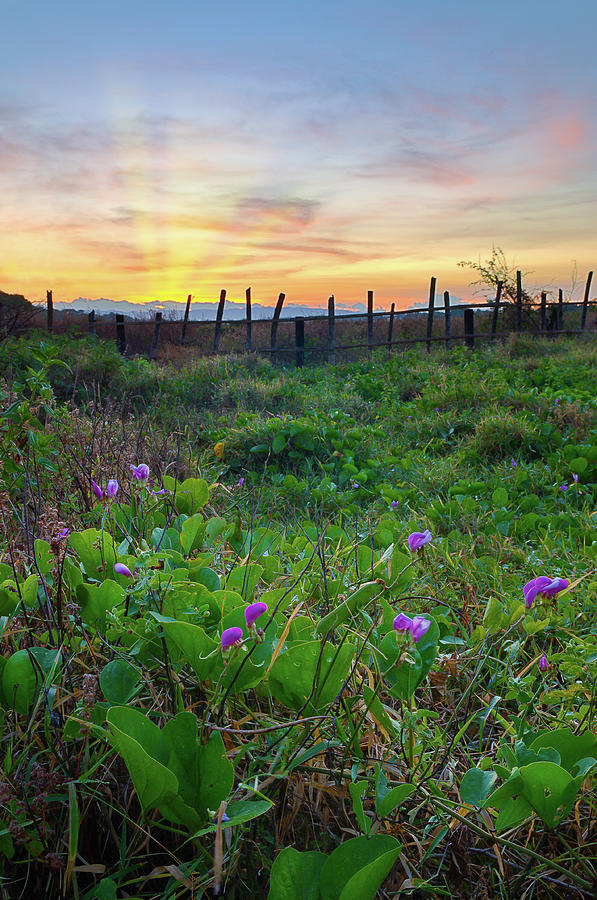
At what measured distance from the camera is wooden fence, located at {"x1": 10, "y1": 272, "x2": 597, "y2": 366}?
47.8 ft

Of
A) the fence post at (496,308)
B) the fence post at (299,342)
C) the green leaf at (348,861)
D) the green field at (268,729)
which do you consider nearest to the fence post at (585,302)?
the fence post at (496,308)

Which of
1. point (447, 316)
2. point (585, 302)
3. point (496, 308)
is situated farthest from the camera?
point (585, 302)

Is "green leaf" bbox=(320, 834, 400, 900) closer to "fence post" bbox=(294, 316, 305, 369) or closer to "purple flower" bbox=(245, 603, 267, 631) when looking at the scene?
"purple flower" bbox=(245, 603, 267, 631)

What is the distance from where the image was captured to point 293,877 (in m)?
0.91

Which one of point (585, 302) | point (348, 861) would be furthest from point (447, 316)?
point (348, 861)

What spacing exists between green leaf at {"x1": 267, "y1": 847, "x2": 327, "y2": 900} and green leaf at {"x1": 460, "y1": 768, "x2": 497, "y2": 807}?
0.94 feet

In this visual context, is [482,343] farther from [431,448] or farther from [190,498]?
[190,498]

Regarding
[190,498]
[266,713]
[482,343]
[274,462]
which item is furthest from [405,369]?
[266,713]

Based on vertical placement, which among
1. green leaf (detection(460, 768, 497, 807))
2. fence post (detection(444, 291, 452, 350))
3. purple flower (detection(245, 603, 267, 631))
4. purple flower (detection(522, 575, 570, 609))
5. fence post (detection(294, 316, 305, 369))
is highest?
fence post (detection(444, 291, 452, 350))

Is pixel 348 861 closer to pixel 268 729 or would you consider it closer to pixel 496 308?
pixel 268 729

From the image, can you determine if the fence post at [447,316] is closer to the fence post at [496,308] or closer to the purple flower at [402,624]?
the fence post at [496,308]

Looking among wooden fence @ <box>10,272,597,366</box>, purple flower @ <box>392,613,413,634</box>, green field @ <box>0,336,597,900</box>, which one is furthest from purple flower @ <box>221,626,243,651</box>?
wooden fence @ <box>10,272,597,366</box>

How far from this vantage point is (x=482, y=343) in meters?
16.2

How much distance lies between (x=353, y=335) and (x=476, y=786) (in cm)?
2350
